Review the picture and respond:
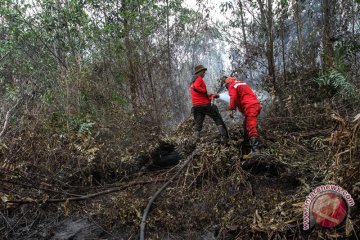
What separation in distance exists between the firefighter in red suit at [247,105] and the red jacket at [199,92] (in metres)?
0.76

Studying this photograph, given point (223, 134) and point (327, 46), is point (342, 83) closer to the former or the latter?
point (327, 46)

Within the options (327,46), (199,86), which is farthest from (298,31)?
(199,86)

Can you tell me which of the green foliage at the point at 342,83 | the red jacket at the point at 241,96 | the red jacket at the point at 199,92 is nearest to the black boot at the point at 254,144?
the red jacket at the point at 241,96

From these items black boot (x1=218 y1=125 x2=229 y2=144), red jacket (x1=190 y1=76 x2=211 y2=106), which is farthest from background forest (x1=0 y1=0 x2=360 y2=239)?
red jacket (x1=190 y1=76 x2=211 y2=106)

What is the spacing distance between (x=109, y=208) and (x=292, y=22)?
7.88 m

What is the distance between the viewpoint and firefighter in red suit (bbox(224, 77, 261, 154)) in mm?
5785

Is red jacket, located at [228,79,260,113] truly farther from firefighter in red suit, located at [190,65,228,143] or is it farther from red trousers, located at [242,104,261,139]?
Answer: firefighter in red suit, located at [190,65,228,143]

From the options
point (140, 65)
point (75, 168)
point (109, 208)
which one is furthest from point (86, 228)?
point (140, 65)

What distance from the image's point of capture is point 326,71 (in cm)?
805

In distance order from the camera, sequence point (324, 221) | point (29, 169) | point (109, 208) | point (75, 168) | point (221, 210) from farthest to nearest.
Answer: point (75, 168) < point (29, 169) < point (109, 208) < point (221, 210) < point (324, 221)

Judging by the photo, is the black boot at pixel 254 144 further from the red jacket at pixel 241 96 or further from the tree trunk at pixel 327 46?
the tree trunk at pixel 327 46

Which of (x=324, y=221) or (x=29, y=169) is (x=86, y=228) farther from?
(x=324, y=221)

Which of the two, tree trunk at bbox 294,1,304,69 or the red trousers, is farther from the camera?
tree trunk at bbox 294,1,304,69

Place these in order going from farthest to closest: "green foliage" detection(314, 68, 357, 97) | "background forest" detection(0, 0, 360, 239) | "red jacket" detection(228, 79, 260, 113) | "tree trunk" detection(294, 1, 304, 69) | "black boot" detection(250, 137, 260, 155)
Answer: "tree trunk" detection(294, 1, 304, 69)
"green foliage" detection(314, 68, 357, 97)
"red jacket" detection(228, 79, 260, 113)
"black boot" detection(250, 137, 260, 155)
"background forest" detection(0, 0, 360, 239)
